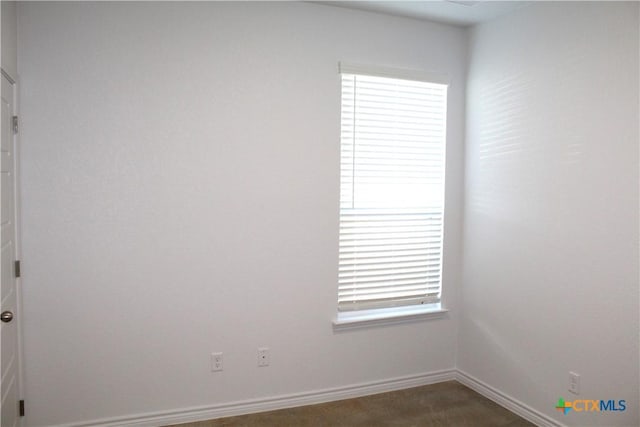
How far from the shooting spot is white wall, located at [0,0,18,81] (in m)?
2.37

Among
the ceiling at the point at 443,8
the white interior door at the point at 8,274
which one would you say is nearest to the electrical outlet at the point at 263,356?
the white interior door at the point at 8,274

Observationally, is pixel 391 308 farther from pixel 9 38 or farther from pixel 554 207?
pixel 9 38

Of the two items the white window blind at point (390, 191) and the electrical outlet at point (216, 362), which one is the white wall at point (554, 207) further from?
the electrical outlet at point (216, 362)

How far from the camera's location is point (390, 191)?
11.8ft

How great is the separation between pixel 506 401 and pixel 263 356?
182 cm

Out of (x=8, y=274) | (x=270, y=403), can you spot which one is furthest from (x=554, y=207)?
(x=8, y=274)

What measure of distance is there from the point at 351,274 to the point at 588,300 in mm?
1576

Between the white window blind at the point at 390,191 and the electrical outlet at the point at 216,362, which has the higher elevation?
the white window blind at the point at 390,191

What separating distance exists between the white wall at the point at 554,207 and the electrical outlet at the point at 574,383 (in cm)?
3

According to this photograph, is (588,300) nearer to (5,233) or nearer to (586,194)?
(586,194)

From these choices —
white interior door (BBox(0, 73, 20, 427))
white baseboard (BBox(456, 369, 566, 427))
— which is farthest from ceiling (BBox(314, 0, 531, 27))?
white baseboard (BBox(456, 369, 566, 427))

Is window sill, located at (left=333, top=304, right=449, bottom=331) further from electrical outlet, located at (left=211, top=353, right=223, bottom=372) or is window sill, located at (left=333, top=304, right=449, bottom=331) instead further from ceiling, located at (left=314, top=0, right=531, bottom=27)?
ceiling, located at (left=314, top=0, right=531, bottom=27)

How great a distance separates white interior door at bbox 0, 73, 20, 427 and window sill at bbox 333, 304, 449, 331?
204cm

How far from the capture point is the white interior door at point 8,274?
7.81 ft
